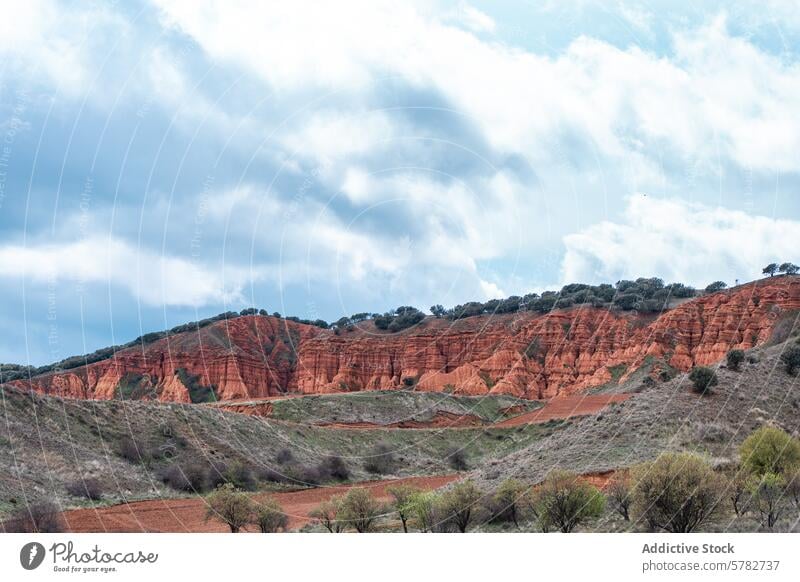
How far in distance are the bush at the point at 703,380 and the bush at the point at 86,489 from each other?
115ft

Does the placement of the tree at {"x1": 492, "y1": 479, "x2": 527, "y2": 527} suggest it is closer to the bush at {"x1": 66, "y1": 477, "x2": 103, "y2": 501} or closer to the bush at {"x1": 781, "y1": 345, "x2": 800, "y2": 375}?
the bush at {"x1": 66, "y1": 477, "x2": 103, "y2": 501}

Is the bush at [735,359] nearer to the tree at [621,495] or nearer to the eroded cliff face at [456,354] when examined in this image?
the tree at [621,495]

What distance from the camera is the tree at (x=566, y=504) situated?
86.3 ft

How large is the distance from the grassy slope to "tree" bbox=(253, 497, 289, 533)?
35.7 feet

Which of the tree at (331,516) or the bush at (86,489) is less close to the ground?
the bush at (86,489)

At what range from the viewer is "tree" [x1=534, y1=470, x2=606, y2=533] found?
2630cm

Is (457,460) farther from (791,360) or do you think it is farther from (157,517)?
(157,517)

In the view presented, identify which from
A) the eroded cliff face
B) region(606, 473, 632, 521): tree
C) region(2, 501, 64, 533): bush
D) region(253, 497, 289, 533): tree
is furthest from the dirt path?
the eroded cliff face

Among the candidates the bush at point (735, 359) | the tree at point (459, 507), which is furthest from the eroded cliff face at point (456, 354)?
the tree at point (459, 507)

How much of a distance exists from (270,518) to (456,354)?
89413mm

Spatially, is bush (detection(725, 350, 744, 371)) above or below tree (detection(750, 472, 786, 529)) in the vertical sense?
above

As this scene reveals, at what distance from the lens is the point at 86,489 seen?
131ft

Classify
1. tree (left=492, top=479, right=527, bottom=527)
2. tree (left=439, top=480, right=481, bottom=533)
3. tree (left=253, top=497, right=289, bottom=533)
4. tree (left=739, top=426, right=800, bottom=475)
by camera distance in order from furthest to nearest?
tree (left=253, top=497, right=289, bottom=533), tree (left=739, top=426, right=800, bottom=475), tree (left=492, top=479, right=527, bottom=527), tree (left=439, top=480, right=481, bottom=533)

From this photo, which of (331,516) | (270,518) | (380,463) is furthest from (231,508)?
(380,463)
